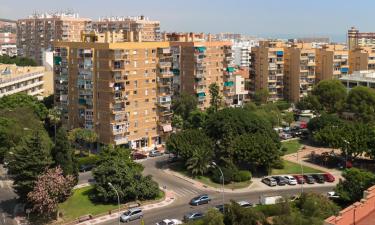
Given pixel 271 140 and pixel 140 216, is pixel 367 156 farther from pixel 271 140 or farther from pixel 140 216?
pixel 140 216

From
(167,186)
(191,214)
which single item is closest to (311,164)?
(167,186)

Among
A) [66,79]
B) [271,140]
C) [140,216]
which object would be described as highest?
[66,79]

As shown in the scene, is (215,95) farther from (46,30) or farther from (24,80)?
(46,30)

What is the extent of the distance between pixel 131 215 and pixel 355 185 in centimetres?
2189

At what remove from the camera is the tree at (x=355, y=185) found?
4897 centimetres

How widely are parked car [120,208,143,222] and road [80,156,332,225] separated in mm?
504

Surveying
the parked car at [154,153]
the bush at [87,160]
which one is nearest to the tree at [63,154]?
the bush at [87,160]

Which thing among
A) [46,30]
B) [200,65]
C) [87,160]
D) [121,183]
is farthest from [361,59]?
[46,30]

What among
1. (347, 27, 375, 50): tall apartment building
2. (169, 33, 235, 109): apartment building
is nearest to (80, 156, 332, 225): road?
(169, 33, 235, 109): apartment building

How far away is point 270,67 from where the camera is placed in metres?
106

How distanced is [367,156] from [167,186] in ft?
85.8

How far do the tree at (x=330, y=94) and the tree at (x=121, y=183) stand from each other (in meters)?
46.3

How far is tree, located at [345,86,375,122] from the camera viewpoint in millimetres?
81863

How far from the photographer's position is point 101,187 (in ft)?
177
